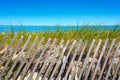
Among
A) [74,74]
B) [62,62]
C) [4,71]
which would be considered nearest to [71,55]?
[62,62]

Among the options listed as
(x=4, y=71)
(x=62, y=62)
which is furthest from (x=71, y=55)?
(x=4, y=71)

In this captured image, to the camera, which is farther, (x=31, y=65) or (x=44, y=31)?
(x=44, y=31)

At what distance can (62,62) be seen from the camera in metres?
5.64

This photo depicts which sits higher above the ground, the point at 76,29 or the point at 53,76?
the point at 76,29

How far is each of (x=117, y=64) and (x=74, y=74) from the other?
77cm

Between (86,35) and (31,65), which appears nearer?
(31,65)

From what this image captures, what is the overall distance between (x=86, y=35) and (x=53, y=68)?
4.00ft

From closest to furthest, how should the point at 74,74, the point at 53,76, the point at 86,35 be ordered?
the point at 74,74
the point at 53,76
the point at 86,35

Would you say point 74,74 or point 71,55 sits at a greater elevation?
point 71,55

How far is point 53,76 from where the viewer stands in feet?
17.9

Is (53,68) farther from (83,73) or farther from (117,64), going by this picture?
(117,64)

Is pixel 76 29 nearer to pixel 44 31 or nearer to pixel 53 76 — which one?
pixel 44 31

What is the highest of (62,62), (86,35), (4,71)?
(86,35)

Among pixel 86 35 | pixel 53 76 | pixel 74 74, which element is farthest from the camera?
pixel 86 35
